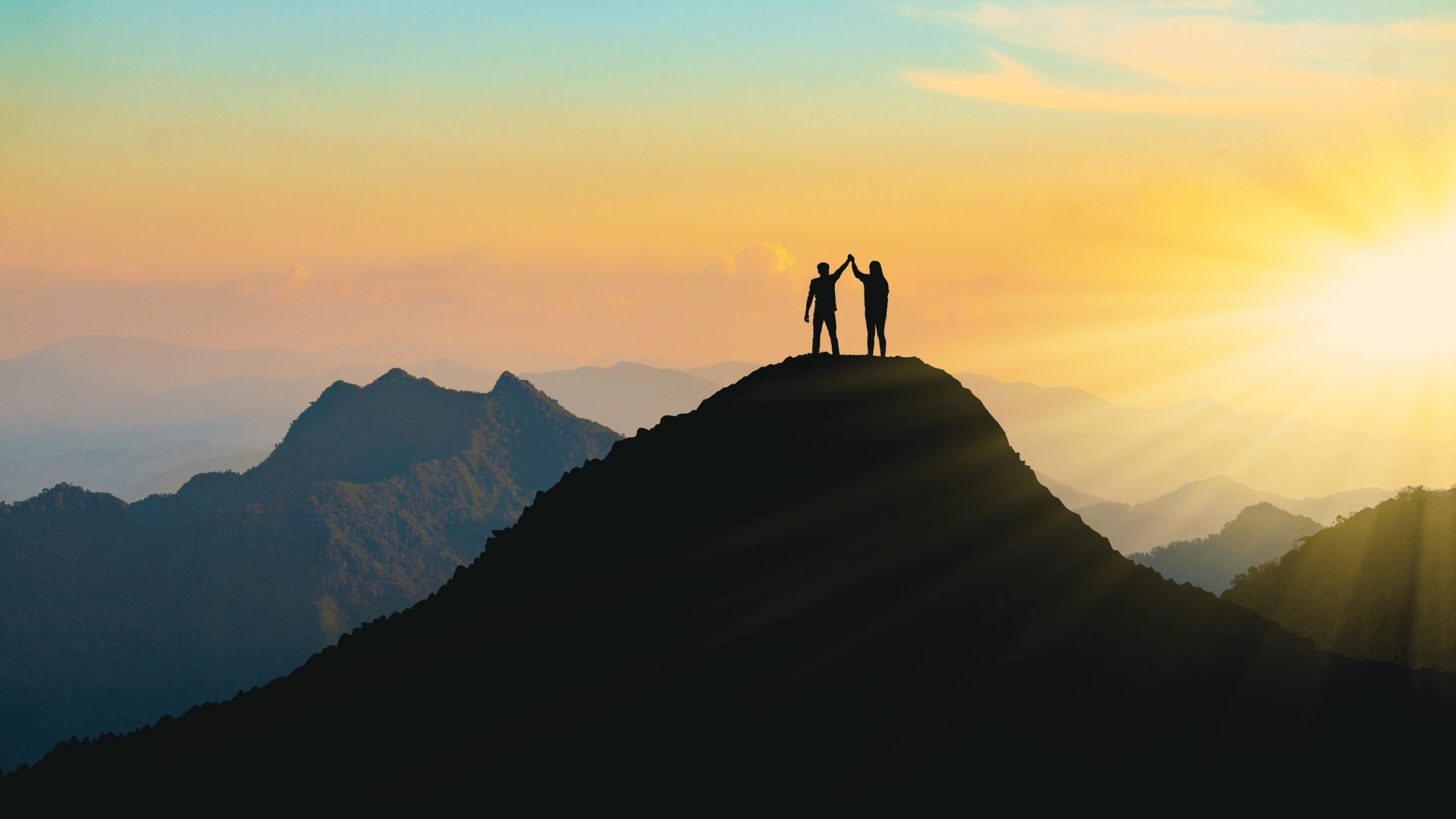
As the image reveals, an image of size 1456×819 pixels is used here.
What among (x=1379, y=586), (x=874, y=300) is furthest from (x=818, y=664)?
(x=1379, y=586)

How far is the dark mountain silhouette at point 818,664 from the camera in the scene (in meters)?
22.3

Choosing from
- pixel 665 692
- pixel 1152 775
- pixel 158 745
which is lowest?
pixel 158 745

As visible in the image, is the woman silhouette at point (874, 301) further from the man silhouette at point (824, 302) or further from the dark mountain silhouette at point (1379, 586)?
the dark mountain silhouette at point (1379, 586)

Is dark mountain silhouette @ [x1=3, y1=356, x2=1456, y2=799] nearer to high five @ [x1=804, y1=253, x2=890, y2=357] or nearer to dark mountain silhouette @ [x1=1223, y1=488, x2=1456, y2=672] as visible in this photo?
high five @ [x1=804, y1=253, x2=890, y2=357]

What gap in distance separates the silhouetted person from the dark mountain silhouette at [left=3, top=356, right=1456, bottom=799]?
124cm

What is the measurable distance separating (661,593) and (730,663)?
473 centimetres

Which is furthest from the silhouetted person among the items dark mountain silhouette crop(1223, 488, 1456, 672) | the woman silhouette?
dark mountain silhouette crop(1223, 488, 1456, 672)

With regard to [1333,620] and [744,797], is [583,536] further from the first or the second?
[1333,620]

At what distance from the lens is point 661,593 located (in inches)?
1172

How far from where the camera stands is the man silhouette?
3616cm

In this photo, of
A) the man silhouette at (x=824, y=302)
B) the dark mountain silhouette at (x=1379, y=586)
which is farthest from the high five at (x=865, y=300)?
the dark mountain silhouette at (x=1379, y=586)

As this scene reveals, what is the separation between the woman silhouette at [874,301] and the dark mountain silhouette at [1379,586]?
160 ft

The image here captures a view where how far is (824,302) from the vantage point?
36.8m

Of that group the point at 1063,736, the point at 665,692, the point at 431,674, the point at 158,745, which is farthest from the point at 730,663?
the point at 158,745
